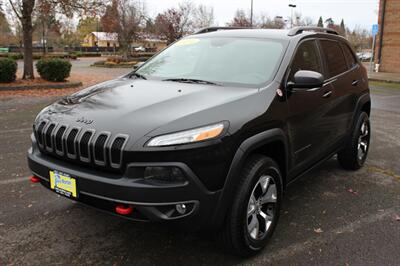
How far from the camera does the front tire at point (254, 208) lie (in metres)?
2.82

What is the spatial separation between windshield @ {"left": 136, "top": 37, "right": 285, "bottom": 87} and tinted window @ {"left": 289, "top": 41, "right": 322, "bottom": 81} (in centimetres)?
17

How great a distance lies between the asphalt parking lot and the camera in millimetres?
3086

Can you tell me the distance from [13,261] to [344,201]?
326 cm

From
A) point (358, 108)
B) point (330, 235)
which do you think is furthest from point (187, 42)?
point (330, 235)

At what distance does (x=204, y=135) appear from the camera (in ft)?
8.54

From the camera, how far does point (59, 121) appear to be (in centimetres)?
295

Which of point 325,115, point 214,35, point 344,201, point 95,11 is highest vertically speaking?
point 95,11

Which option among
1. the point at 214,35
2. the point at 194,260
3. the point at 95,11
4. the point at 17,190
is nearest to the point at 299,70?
the point at 214,35

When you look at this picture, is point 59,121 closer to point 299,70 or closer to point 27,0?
point 299,70

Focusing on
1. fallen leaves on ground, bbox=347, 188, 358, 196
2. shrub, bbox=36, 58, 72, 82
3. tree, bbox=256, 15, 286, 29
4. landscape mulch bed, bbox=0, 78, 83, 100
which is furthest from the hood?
tree, bbox=256, 15, 286, 29

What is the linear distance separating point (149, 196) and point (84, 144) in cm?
61

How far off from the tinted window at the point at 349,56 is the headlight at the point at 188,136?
302 centimetres

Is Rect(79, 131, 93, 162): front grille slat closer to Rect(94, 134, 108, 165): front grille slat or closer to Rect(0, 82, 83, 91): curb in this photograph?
Rect(94, 134, 108, 165): front grille slat

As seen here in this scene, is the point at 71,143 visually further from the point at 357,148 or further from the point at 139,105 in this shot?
the point at 357,148
